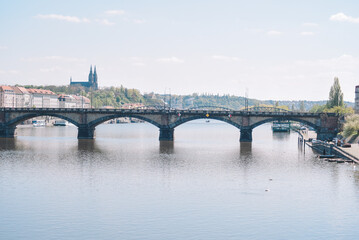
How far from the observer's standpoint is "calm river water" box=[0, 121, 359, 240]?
42219mm

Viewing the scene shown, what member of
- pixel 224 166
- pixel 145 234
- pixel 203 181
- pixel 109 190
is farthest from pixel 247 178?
pixel 145 234

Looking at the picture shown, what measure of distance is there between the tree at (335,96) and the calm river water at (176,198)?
Result: 87344 mm

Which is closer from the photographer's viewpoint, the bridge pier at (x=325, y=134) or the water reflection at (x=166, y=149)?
the water reflection at (x=166, y=149)

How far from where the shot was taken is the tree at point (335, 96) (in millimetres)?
171250

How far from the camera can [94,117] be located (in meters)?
135

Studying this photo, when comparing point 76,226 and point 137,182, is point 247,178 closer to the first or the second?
point 137,182

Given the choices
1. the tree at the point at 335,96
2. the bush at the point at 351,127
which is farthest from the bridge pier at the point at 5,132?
the tree at the point at 335,96

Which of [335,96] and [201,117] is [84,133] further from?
[335,96]

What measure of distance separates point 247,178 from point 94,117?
7352cm

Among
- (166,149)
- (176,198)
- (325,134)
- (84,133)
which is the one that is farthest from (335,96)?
(176,198)

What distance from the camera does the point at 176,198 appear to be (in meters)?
54.1

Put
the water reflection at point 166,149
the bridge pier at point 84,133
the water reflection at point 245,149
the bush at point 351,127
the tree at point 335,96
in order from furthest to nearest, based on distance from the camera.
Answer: the tree at point 335,96 < the bridge pier at point 84,133 < the bush at point 351,127 < the water reflection at point 166,149 < the water reflection at point 245,149

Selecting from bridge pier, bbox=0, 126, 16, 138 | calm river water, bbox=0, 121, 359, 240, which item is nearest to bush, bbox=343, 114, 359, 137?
calm river water, bbox=0, 121, 359, 240

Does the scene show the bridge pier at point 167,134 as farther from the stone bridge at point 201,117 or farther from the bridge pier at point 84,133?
the bridge pier at point 84,133
